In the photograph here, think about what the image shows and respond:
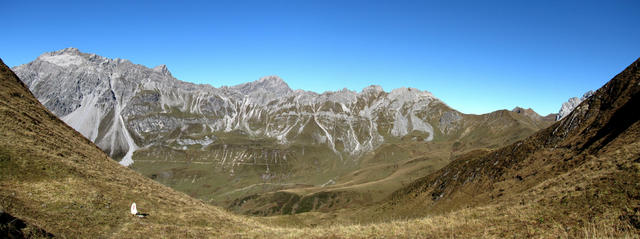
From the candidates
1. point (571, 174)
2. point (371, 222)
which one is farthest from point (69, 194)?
point (571, 174)

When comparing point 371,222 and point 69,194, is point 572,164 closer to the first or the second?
point 371,222

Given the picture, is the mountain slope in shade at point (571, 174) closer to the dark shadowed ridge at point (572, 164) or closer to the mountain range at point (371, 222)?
the dark shadowed ridge at point (572, 164)

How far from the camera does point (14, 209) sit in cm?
2178

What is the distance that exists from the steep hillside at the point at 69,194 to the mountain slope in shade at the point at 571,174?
2952 cm

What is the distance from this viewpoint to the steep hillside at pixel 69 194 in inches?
916

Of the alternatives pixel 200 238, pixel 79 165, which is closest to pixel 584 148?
pixel 200 238

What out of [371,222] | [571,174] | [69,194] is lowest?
[371,222]

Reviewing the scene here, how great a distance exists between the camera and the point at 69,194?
94.5ft

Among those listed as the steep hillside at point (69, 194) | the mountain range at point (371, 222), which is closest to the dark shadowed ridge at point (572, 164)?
the mountain range at point (371, 222)

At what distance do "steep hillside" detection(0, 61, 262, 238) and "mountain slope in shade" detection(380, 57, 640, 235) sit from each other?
2952 cm

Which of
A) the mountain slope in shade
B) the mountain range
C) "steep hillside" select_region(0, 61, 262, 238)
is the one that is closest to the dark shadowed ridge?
the mountain slope in shade

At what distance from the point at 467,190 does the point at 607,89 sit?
34.9 m

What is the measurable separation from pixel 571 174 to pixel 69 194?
5586 cm

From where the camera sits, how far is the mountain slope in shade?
72.2 ft
